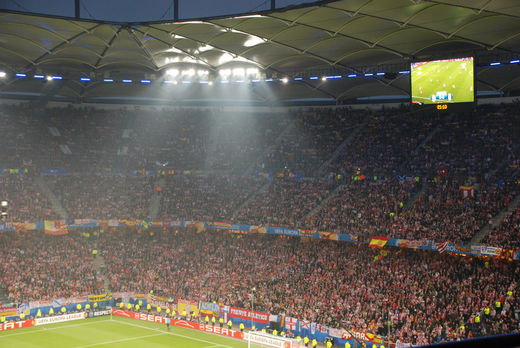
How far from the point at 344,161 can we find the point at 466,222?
16.5 metres

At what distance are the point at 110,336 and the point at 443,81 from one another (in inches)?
1116

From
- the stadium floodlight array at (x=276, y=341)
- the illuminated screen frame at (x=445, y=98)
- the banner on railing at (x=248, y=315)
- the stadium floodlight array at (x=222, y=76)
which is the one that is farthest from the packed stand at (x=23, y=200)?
the illuminated screen frame at (x=445, y=98)

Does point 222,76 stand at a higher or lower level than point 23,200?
higher

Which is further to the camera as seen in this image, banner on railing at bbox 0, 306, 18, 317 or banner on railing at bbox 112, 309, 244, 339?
banner on railing at bbox 0, 306, 18, 317

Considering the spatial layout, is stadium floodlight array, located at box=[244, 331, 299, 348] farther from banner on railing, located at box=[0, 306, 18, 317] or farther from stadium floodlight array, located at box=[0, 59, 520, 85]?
stadium floodlight array, located at box=[0, 59, 520, 85]

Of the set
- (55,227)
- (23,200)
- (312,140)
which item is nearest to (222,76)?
(312,140)

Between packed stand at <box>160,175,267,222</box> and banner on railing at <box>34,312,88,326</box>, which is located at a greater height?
packed stand at <box>160,175,267,222</box>

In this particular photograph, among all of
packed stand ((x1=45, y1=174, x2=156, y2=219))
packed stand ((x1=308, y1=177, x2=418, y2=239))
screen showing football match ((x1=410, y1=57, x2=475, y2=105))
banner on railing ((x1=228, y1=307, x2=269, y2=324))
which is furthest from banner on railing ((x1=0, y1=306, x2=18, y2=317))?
screen showing football match ((x1=410, y1=57, x2=475, y2=105))

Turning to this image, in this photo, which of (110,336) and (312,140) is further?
(312,140)

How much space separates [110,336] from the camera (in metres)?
36.4

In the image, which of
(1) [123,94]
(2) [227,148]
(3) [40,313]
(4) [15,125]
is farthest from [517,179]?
(4) [15,125]

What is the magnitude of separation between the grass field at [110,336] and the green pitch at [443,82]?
2044 centimetres

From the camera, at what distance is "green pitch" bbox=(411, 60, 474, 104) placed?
3159 centimetres

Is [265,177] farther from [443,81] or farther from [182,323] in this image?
[443,81]
